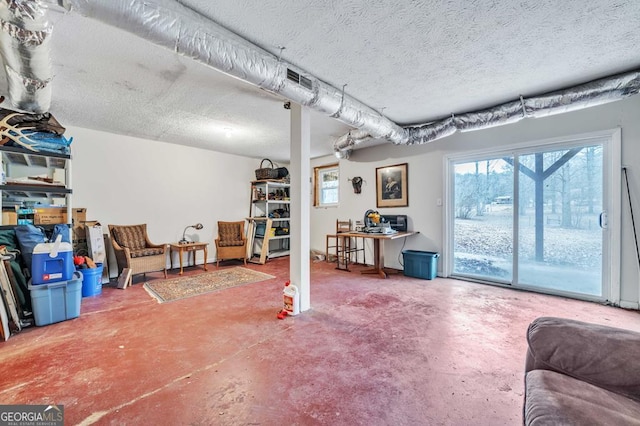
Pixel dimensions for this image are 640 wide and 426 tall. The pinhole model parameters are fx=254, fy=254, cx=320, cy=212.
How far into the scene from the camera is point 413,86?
2771mm

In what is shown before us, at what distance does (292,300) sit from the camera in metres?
2.77

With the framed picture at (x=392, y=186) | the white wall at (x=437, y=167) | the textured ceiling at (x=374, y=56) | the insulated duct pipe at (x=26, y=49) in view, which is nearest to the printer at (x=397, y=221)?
the white wall at (x=437, y=167)

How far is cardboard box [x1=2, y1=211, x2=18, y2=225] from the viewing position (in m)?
2.80

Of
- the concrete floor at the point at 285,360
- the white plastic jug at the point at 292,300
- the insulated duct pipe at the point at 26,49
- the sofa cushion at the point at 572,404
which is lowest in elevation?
the concrete floor at the point at 285,360

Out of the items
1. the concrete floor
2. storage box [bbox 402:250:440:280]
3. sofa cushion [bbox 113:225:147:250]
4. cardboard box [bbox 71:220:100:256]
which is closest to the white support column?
the concrete floor

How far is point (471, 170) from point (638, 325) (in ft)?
8.39

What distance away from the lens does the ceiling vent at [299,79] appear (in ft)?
7.40

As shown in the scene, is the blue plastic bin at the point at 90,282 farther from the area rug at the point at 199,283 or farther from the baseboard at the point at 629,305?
the baseboard at the point at 629,305

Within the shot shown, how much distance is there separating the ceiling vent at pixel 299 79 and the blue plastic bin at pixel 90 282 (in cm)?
367

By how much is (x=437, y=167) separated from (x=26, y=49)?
15.7ft

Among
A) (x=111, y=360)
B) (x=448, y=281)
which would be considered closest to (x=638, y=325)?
(x=448, y=281)

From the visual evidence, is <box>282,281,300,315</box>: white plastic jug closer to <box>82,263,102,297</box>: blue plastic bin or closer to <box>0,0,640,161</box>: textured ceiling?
<box>0,0,640,161</box>: textured ceiling

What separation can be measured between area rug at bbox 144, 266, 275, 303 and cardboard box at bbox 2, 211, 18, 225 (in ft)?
5.34

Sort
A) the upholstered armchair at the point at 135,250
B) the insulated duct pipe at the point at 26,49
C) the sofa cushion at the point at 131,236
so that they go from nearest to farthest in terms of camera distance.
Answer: the insulated duct pipe at the point at 26,49 < the upholstered armchair at the point at 135,250 < the sofa cushion at the point at 131,236
